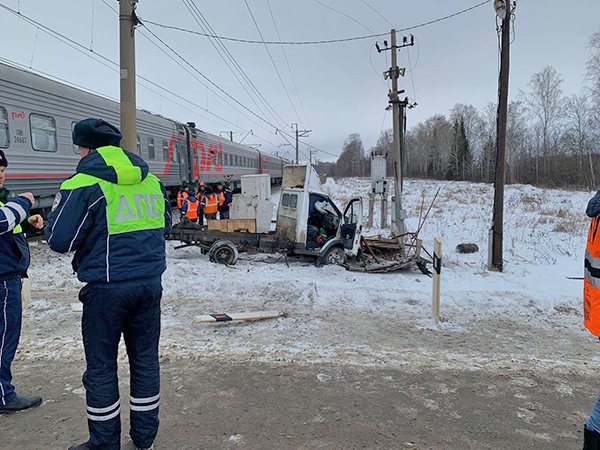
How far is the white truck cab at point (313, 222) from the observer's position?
30.9 feet

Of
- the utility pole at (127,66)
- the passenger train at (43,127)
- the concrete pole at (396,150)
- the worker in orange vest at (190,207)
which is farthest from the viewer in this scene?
the concrete pole at (396,150)

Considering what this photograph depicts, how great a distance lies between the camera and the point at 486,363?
167 inches

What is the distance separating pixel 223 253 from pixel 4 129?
5362 millimetres

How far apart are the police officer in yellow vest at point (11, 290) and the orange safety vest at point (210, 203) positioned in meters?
9.53

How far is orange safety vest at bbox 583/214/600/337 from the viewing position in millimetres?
2525

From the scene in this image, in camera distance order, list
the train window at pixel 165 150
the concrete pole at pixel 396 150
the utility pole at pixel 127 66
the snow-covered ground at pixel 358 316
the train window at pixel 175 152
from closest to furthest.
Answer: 1. the snow-covered ground at pixel 358 316
2. the utility pole at pixel 127 66
3. the concrete pole at pixel 396 150
4. the train window at pixel 165 150
5. the train window at pixel 175 152

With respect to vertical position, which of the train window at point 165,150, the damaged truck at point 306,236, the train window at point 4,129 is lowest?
the damaged truck at point 306,236

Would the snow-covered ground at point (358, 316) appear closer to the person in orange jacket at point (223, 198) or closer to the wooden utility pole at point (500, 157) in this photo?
the wooden utility pole at point (500, 157)

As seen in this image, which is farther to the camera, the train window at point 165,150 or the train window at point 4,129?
the train window at point 165,150

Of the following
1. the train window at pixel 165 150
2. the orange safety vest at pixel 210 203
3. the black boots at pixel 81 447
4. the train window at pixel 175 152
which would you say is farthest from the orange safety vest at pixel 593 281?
the train window at pixel 175 152

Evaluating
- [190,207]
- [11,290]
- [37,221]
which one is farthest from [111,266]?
[190,207]

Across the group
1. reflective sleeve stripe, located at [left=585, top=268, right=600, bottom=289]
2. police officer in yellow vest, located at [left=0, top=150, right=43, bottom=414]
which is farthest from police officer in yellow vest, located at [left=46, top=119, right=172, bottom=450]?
reflective sleeve stripe, located at [left=585, top=268, right=600, bottom=289]

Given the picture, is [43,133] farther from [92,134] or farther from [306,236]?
[92,134]

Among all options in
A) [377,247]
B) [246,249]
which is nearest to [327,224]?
[377,247]
